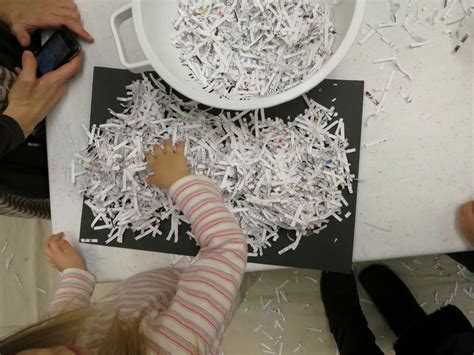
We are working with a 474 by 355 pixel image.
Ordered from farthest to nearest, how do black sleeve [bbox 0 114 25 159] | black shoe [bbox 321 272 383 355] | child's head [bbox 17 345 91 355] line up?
black shoe [bbox 321 272 383 355] → black sleeve [bbox 0 114 25 159] → child's head [bbox 17 345 91 355]

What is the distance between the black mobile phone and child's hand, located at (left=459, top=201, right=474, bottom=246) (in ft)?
2.17

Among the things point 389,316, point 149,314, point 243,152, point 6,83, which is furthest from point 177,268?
point 389,316

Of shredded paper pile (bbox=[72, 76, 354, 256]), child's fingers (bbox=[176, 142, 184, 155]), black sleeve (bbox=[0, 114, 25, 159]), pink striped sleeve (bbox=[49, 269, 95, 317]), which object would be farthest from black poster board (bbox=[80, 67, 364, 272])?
black sleeve (bbox=[0, 114, 25, 159])

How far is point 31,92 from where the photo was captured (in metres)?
0.67

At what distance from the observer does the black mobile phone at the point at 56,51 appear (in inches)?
27.0

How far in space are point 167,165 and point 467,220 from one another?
0.46 m

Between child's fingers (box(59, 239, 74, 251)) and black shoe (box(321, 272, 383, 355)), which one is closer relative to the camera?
child's fingers (box(59, 239, 74, 251))

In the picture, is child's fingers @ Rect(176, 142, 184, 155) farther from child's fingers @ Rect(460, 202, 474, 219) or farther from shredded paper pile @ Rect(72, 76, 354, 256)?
child's fingers @ Rect(460, 202, 474, 219)

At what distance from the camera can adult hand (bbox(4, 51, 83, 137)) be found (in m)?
0.67

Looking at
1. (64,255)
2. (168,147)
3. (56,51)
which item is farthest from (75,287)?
(56,51)

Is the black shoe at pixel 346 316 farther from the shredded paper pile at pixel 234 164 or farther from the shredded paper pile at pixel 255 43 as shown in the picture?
the shredded paper pile at pixel 255 43

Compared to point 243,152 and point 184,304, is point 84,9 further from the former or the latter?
point 184,304

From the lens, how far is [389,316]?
1.14 m

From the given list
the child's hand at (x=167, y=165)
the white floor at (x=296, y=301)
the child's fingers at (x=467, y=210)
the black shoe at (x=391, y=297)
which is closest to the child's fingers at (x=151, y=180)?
the child's hand at (x=167, y=165)
